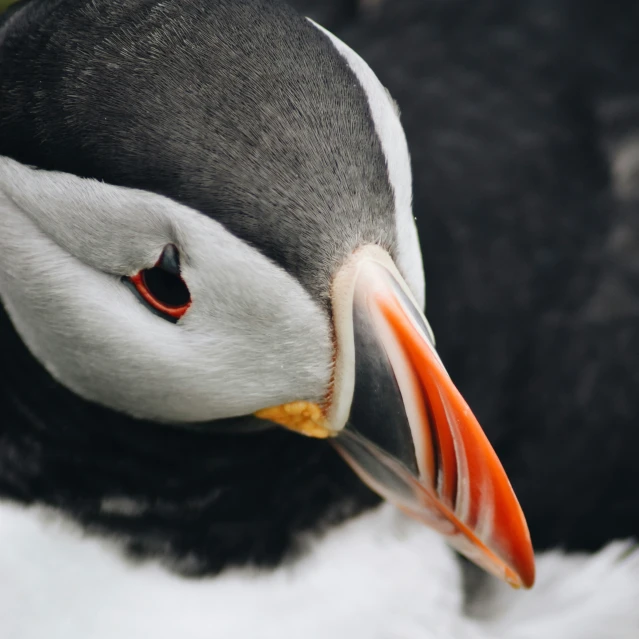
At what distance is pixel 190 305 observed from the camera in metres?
1.57

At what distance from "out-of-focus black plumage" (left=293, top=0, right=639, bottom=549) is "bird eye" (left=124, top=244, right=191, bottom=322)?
73cm

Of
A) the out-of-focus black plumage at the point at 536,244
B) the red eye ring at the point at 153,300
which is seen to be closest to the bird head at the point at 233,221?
the red eye ring at the point at 153,300

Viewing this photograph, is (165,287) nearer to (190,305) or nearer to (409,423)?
(190,305)

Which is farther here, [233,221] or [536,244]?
[536,244]

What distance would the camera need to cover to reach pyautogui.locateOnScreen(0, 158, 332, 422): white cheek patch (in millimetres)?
1528

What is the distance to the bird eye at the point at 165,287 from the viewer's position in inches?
61.0

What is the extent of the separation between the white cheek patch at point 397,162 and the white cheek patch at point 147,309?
0.17 m

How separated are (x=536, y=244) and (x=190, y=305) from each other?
1.00 meters

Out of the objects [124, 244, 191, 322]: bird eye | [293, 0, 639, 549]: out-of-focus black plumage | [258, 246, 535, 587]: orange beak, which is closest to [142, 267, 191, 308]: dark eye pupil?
[124, 244, 191, 322]: bird eye

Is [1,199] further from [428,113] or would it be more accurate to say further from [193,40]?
[428,113]

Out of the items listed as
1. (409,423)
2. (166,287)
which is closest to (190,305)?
(166,287)

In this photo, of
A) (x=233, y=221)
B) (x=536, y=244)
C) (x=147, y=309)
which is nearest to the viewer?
(x=233, y=221)

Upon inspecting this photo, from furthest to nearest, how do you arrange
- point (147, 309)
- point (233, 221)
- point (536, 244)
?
point (536, 244), point (147, 309), point (233, 221)

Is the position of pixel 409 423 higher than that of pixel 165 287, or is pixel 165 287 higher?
pixel 165 287
